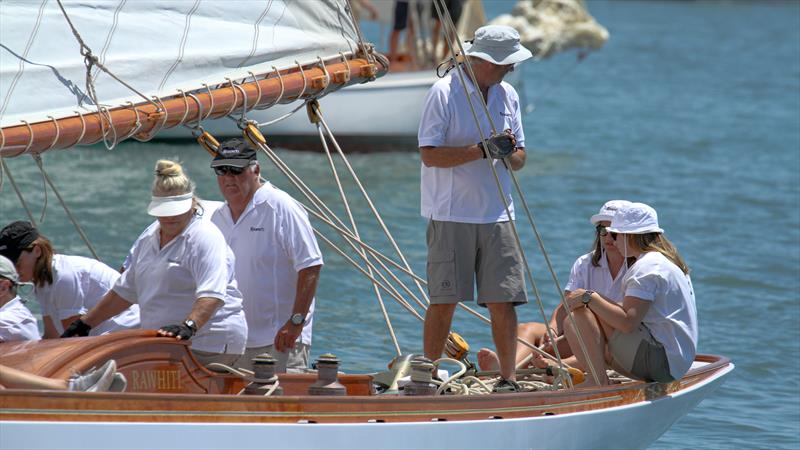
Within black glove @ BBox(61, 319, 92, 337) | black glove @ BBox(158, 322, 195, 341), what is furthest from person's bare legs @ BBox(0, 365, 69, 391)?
black glove @ BBox(61, 319, 92, 337)

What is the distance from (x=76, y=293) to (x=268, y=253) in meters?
0.97

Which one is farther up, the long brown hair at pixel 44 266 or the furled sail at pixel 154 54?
the furled sail at pixel 154 54

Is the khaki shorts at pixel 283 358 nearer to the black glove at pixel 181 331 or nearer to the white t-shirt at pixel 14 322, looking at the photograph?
the black glove at pixel 181 331

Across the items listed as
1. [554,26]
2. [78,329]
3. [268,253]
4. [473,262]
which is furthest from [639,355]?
[554,26]

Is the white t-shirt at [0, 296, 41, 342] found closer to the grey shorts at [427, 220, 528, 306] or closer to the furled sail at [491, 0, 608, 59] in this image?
the grey shorts at [427, 220, 528, 306]

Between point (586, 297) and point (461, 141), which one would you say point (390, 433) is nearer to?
point (586, 297)

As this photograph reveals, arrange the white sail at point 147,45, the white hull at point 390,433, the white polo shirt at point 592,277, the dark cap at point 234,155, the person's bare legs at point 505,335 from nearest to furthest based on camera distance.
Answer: the white hull at point 390,433
the white sail at point 147,45
the dark cap at point 234,155
the person's bare legs at point 505,335
the white polo shirt at point 592,277

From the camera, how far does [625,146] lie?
23531mm

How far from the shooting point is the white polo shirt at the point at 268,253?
5.95 metres

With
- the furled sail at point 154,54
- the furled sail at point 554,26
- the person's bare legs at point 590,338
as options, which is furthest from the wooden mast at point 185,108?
the furled sail at point 554,26

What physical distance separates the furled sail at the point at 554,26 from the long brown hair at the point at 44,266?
16.7 metres

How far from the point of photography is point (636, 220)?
19.7 ft

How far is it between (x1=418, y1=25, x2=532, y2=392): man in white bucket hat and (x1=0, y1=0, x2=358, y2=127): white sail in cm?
64

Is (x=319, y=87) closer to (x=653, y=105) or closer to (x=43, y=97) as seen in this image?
(x=43, y=97)
